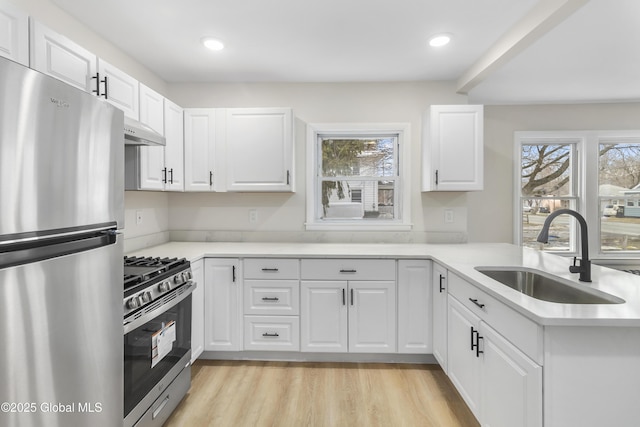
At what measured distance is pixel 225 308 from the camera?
2740 millimetres

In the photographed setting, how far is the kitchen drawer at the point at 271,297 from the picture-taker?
2727 mm

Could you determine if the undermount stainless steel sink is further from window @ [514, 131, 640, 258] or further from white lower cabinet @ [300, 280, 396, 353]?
window @ [514, 131, 640, 258]

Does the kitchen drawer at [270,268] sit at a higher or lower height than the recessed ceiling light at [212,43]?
lower

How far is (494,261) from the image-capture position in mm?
2361

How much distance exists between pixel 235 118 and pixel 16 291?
2.42 m

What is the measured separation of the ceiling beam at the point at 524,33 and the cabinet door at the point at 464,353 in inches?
68.7

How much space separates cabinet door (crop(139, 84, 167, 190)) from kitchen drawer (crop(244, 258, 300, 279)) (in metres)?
0.94

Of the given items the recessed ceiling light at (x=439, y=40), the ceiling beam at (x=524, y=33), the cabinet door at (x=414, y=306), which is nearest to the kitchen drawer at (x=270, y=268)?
the cabinet door at (x=414, y=306)

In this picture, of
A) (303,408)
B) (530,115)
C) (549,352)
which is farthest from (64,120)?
(530,115)

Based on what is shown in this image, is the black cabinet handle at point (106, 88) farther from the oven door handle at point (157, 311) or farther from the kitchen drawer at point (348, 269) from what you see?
the kitchen drawer at point (348, 269)

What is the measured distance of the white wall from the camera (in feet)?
10.9

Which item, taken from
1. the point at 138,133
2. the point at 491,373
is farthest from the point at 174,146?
the point at 491,373

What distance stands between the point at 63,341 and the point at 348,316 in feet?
6.47

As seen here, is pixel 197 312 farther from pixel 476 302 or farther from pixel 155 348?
pixel 476 302
